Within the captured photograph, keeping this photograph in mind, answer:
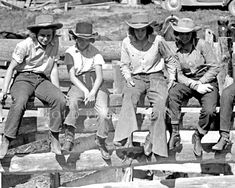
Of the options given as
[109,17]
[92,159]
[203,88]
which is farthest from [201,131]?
[109,17]

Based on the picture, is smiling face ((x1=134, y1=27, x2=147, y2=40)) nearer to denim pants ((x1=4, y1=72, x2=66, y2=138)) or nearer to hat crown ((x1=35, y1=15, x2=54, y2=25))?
hat crown ((x1=35, y1=15, x2=54, y2=25))

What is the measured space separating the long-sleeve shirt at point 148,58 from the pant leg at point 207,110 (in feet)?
1.55

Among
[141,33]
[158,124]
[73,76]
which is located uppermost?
[141,33]

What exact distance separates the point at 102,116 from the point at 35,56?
1.02 metres

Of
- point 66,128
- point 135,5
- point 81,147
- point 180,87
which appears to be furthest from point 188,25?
point 135,5

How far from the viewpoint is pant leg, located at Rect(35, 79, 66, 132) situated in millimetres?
6598

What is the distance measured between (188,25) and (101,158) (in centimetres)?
186

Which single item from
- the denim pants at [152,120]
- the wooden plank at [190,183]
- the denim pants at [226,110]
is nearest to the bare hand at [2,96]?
the denim pants at [152,120]

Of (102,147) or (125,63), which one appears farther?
(125,63)

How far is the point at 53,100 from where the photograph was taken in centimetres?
669

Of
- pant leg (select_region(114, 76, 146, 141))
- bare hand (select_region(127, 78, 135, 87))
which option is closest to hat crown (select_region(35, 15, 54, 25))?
bare hand (select_region(127, 78, 135, 87))

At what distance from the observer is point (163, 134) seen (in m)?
6.64

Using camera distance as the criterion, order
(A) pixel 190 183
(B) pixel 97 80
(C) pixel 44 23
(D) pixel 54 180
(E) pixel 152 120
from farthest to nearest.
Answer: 1. (D) pixel 54 180
2. (A) pixel 190 183
3. (B) pixel 97 80
4. (C) pixel 44 23
5. (E) pixel 152 120

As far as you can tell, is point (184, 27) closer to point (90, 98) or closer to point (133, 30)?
point (133, 30)
